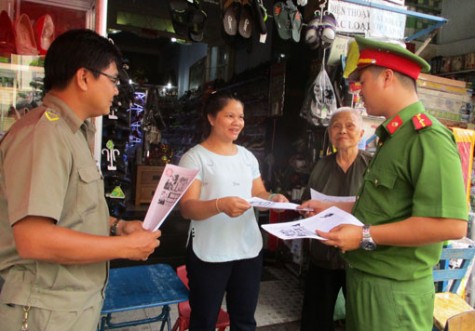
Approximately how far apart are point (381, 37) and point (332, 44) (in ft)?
1.50

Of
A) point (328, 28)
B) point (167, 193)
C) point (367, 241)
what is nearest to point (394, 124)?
point (367, 241)

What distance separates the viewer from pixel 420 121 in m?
1.36

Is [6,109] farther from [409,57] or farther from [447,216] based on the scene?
[447,216]

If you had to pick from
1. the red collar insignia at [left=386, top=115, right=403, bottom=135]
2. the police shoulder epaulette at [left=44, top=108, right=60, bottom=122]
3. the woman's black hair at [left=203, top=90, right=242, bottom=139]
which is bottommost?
the police shoulder epaulette at [left=44, top=108, right=60, bottom=122]

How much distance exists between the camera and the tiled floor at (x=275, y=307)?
10.2 ft

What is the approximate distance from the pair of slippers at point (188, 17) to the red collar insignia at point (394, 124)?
2.70 meters

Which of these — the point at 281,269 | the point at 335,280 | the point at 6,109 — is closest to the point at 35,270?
the point at 335,280

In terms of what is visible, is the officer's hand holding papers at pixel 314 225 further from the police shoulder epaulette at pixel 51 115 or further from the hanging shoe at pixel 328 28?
the hanging shoe at pixel 328 28

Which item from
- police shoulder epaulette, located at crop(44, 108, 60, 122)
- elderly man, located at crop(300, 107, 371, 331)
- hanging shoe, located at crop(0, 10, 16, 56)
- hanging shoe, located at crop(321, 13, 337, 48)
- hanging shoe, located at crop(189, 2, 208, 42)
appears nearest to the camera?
police shoulder epaulette, located at crop(44, 108, 60, 122)

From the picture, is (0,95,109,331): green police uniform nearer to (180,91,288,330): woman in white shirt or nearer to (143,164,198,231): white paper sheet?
(143,164,198,231): white paper sheet

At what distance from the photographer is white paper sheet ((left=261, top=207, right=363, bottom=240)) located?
1.43m

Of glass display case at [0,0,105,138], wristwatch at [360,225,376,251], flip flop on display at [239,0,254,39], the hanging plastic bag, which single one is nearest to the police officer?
wristwatch at [360,225,376,251]

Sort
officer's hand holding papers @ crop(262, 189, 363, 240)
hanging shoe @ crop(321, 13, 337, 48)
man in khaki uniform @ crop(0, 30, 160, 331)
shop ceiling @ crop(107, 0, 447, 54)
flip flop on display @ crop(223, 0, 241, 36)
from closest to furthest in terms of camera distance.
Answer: man in khaki uniform @ crop(0, 30, 160, 331) → officer's hand holding papers @ crop(262, 189, 363, 240) → hanging shoe @ crop(321, 13, 337, 48) → flip flop on display @ crop(223, 0, 241, 36) → shop ceiling @ crop(107, 0, 447, 54)

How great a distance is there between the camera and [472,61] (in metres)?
4.59
